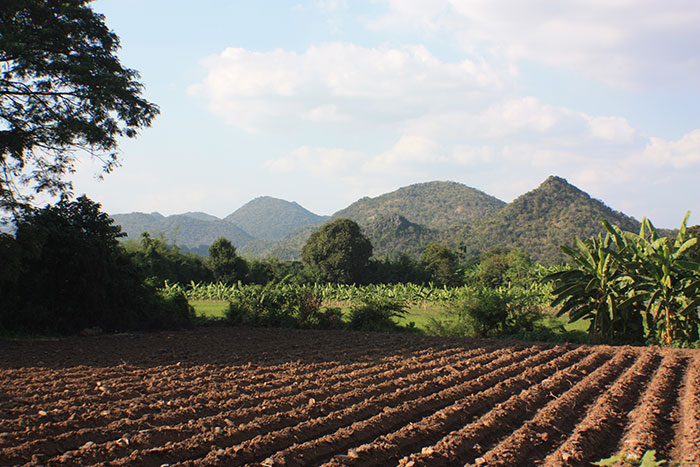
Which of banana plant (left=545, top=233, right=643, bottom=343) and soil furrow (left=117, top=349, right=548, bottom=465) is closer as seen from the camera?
soil furrow (left=117, top=349, right=548, bottom=465)

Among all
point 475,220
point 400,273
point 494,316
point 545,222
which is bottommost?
point 494,316

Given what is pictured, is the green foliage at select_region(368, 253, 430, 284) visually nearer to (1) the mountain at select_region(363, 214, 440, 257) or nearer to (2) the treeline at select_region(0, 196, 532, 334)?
(2) the treeline at select_region(0, 196, 532, 334)

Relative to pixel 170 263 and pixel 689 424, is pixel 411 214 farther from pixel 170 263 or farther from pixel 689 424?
pixel 689 424

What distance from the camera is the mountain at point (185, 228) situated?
564ft

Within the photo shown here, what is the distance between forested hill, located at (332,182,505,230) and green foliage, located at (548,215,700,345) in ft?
327

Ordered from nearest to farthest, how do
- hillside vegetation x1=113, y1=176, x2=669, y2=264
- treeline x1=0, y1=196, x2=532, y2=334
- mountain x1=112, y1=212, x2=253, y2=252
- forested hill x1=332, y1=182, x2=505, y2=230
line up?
treeline x1=0, y1=196, x2=532, y2=334
hillside vegetation x1=113, y1=176, x2=669, y2=264
forested hill x1=332, y1=182, x2=505, y2=230
mountain x1=112, y1=212, x2=253, y2=252

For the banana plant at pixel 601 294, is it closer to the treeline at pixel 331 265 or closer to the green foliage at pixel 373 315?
the green foliage at pixel 373 315

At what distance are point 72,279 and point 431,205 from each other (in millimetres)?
116943

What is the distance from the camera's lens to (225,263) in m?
44.2

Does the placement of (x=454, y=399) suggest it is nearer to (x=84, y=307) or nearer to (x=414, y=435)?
(x=414, y=435)

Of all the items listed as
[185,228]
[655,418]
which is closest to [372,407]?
[655,418]

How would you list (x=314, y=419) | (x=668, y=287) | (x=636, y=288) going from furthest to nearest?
(x=636, y=288) < (x=668, y=287) < (x=314, y=419)

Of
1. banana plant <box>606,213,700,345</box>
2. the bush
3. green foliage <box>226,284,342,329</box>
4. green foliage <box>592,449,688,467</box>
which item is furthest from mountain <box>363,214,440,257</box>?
green foliage <box>592,449,688,467</box>

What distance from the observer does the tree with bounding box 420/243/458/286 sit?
46031 millimetres
